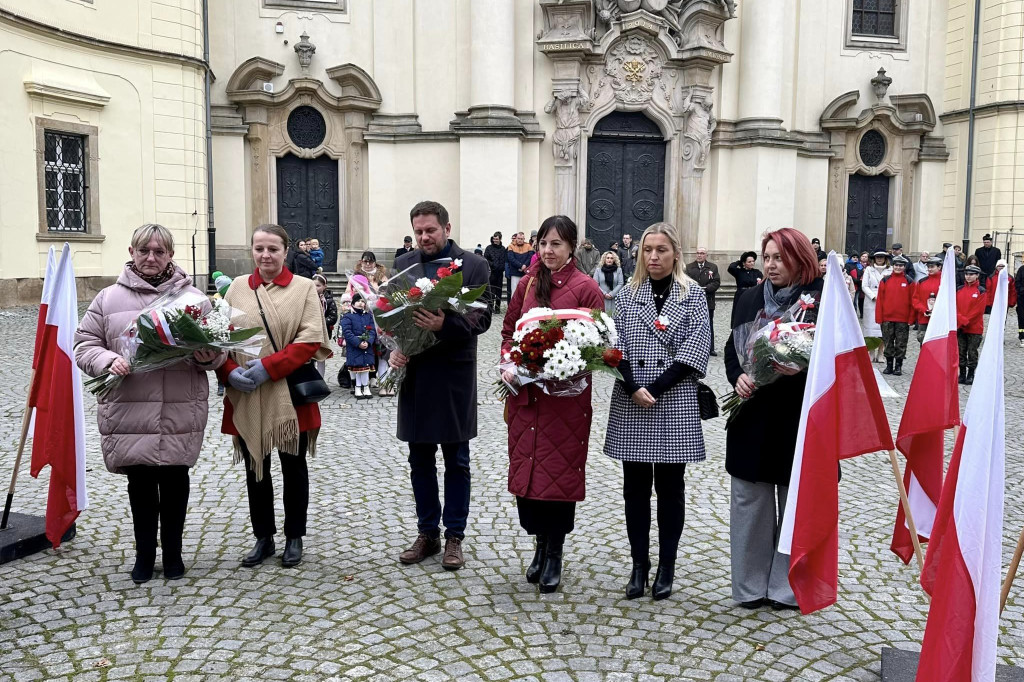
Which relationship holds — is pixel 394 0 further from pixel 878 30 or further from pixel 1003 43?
pixel 1003 43

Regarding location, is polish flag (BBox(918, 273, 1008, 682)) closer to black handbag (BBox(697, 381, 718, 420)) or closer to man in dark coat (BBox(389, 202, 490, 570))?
black handbag (BBox(697, 381, 718, 420))

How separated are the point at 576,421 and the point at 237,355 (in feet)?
6.00

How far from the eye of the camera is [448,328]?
4734 mm

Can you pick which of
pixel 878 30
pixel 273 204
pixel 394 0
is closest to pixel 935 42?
pixel 878 30

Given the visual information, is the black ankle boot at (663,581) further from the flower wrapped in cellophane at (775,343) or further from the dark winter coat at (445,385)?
the dark winter coat at (445,385)

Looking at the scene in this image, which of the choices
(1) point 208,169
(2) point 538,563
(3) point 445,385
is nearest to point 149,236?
(3) point 445,385

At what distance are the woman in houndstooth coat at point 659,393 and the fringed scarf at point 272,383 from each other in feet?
5.42

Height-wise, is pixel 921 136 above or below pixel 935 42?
below

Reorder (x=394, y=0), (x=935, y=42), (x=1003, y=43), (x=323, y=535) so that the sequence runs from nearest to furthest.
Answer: (x=323, y=535)
(x=394, y=0)
(x=1003, y=43)
(x=935, y=42)

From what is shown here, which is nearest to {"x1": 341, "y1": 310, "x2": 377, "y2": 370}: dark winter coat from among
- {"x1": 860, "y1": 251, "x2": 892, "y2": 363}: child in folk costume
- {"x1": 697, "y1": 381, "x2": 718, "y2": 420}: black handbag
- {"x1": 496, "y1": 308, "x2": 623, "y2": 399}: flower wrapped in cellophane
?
{"x1": 496, "y1": 308, "x2": 623, "y2": 399}: flower wrapped in cellophane

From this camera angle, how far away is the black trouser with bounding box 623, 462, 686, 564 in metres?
4.56

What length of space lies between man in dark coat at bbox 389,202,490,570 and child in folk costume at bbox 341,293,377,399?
5658 millimetres

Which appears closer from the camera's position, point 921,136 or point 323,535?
point 323,535

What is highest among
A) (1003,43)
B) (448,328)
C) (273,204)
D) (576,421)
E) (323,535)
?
(1003,43)
